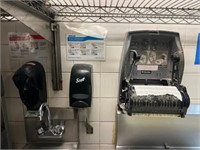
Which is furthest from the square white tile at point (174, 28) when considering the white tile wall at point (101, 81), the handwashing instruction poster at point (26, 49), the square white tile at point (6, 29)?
the square white tile at point (6, 29)

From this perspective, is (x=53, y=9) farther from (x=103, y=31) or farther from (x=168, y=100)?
(x=168, y=100)

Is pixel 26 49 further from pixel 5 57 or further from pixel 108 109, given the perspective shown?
pixel 108 109

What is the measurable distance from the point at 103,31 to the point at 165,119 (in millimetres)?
601

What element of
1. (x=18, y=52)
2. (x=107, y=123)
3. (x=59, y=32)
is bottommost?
(x=107, y=123)

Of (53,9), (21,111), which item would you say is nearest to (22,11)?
(53,9)

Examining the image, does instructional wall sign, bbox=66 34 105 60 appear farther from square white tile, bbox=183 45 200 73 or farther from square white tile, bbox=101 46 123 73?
square white tile, bbox=183 45 200 73

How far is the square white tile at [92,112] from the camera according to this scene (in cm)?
115

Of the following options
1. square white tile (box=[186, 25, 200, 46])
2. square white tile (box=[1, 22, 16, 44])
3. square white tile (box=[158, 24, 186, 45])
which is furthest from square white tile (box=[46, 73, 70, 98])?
square white tile (box=[186, 25, 200, 46])

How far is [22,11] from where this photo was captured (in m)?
0.58

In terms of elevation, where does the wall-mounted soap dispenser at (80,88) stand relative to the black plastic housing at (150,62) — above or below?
below

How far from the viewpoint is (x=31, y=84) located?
845 mm

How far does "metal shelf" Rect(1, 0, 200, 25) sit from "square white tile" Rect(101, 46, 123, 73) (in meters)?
0.16

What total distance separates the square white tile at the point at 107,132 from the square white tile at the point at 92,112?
65mm

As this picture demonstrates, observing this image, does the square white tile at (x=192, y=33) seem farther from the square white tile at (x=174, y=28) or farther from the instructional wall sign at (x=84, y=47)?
the instructional wall sign at (x=84, y=47)
